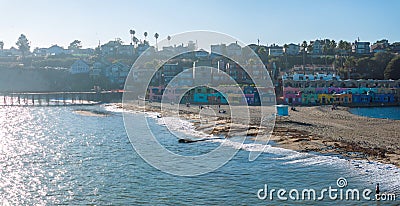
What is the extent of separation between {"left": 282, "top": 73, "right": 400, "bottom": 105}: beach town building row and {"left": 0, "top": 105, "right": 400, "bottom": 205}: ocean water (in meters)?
34.4

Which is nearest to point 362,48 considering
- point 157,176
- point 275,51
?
point 275,51

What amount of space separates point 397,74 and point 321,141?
57.7 m

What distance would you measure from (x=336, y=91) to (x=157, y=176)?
49980mm

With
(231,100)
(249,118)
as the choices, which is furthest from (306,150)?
(231,100)

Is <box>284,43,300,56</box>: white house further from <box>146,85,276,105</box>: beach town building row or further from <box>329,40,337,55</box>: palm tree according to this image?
<box>146,85,276,105</box>: beach town building row

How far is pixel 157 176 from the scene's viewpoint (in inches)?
818

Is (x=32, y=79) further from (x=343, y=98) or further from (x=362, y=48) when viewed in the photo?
(x=362, y=48)

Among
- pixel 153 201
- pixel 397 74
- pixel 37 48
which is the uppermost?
pixel 37 48

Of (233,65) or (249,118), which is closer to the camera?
(249,118)

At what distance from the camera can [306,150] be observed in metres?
25.3

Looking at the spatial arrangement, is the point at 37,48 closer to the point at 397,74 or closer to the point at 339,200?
the point at 397,74

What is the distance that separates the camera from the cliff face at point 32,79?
350 feet

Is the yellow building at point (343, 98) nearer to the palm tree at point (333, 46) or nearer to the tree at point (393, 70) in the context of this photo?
the tree at point (393, 70)

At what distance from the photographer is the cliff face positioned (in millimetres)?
106812
